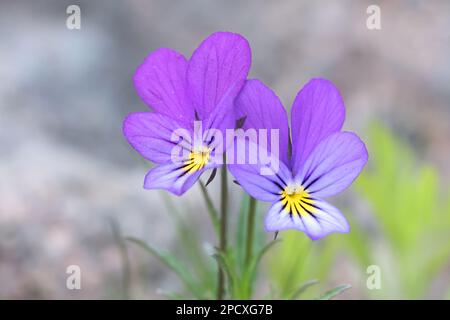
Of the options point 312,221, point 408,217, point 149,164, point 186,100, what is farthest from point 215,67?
point 408,217

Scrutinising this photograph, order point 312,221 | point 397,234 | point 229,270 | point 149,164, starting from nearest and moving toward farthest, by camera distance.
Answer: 1. point 312,221
2. point 229,270
3. point 149,164
4. point 397,234

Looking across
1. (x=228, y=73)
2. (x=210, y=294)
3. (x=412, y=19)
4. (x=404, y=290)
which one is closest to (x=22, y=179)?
(x=210, y=294)

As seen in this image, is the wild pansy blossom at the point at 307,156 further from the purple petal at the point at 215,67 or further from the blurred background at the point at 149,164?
the blurred background at the point at 149,164

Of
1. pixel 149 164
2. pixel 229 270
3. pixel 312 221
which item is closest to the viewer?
pixel 312 221

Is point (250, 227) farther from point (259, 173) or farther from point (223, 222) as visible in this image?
point (259, 173)

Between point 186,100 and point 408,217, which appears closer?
point 186,100

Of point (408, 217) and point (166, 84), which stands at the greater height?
point (166, 84)

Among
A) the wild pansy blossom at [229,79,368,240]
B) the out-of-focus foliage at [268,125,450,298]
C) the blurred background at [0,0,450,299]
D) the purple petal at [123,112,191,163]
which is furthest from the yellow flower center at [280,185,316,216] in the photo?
the out-of-focus foliage at [268,125,450,298]
